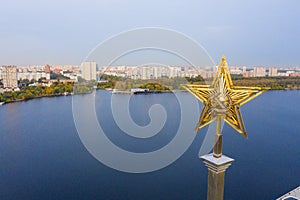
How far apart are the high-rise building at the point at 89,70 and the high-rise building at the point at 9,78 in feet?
42.3

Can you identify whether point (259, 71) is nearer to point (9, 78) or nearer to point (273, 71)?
point (273, 71)

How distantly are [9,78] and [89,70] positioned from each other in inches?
521

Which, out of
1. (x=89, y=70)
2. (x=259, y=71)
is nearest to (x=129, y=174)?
(x=89, y=70)

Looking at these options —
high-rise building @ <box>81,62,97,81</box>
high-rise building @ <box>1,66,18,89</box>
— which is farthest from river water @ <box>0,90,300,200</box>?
high-rise building @ <box>1,66,18,89</box>

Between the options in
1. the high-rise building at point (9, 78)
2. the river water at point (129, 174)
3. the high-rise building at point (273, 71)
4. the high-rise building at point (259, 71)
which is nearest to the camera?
the river water at point (129, 174)

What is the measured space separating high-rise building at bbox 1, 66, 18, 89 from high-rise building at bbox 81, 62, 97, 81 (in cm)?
1290

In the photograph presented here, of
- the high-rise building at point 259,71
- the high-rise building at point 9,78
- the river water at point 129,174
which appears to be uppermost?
the high-rise building at point 259,71

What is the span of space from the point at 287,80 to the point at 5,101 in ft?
60.3

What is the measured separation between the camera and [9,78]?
13.0m

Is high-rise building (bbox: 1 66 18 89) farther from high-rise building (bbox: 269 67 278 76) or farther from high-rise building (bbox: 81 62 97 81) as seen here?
high-rise building (bbox: 269 67 278 76)

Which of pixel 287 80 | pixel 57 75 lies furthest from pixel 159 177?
pixel 287 80

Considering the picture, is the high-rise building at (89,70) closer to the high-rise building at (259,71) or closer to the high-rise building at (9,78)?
the high-rise building at (9,78)

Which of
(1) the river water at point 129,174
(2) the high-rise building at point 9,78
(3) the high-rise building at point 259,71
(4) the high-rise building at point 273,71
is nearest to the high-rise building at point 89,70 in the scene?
(1) the river water at point 129,174

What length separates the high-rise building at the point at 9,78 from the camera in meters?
13.0
